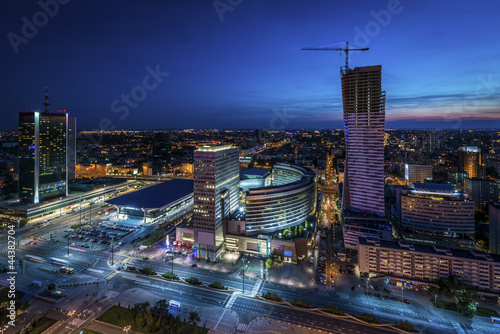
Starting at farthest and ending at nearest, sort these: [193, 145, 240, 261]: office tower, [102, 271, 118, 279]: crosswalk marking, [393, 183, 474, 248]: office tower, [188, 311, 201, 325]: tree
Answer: [393, 183, 474, 248]: office tower → [193, 145, 240, 261]: office tower → [102, 271, 118, 279]: crosswalk marking → [188, 311, 201, 325]: tree

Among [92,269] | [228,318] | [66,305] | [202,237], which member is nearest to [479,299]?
[228,318]

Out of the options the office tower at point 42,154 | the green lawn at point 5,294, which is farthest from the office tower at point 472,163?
the office tower at point 42,154

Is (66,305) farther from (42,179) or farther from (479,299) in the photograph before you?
(479,299)

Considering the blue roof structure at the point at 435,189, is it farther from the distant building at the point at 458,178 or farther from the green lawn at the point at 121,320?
the green lawn at the point at 121,320

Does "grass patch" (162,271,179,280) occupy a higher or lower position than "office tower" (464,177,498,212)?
lower

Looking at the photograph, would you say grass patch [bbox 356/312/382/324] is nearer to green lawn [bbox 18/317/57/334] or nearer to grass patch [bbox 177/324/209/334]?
grass patch [bbox 177/324/209/334]

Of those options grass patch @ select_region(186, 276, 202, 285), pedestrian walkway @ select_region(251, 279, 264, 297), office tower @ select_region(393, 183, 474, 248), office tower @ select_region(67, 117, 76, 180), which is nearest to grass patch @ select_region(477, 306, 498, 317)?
office tower @ select_region(393, 183, 474, 248)

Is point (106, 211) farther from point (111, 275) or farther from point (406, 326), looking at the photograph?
point (406, 326)

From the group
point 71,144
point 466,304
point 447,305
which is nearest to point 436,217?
point 447,305
